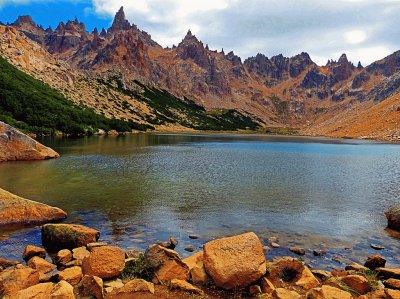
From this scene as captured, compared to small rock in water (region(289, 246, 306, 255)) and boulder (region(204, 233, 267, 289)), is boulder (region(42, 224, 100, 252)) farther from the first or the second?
small rock in water (region(289, 246, 306, 255))

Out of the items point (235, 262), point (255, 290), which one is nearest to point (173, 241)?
point (235, 262)

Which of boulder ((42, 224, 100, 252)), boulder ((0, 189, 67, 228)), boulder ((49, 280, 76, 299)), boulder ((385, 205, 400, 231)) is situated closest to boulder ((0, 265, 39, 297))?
boulder ((49, 280, 76, 299))

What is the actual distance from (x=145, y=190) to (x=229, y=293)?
88.9ft

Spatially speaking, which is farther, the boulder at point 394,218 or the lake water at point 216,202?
the boulder at point 394,218

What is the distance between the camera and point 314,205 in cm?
3628

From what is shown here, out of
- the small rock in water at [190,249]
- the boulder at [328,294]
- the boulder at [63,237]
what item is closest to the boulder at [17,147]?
the boulder at [63,237]

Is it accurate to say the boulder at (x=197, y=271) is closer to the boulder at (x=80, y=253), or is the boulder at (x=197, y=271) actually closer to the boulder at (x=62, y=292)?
the boulder at (x=62, y=292)

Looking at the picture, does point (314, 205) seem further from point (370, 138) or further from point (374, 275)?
point (370, 138)

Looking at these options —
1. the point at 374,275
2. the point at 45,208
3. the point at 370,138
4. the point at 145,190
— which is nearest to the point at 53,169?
the point at 145,190

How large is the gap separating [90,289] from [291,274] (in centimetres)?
973

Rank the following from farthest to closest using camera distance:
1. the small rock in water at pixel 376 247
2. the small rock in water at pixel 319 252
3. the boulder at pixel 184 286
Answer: the small rock in water at pixel 376 247 < the small rock in water at pixel 319 252 < the boulder at pixel 184 286

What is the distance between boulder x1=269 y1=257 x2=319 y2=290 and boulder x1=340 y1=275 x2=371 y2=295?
56.0 inches

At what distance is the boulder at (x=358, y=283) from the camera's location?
16.2 metres

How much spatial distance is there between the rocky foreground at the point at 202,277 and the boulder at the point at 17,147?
167 ft
